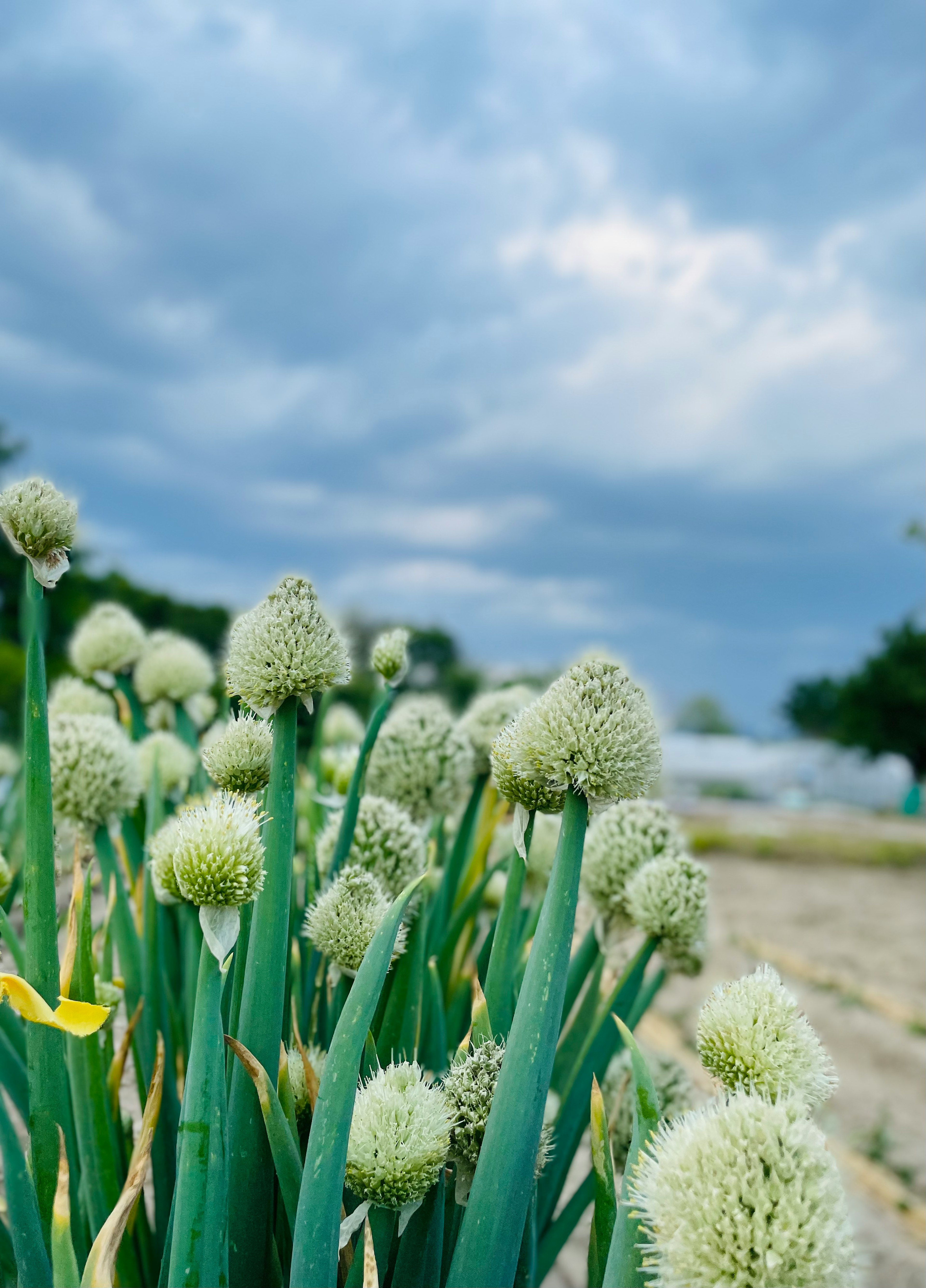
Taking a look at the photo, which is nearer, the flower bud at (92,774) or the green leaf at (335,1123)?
the green leaf at (335,1123)

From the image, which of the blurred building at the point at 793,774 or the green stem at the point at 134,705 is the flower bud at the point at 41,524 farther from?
the blurred building at the point at 793,774

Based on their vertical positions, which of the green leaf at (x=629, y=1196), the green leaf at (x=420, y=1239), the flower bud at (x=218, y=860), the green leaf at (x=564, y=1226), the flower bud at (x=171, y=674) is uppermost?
the flower bud at (x=171, y=674)

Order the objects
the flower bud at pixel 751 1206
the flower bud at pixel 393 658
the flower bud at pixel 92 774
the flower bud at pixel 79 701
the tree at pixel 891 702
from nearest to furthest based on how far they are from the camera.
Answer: the flower bud at pixel 751 1206 < the flower bud at pixel 393 658 < the flower bud at pixel 92 774 < the flower bud at pixel 79 701 < the tree at pixel 891 702

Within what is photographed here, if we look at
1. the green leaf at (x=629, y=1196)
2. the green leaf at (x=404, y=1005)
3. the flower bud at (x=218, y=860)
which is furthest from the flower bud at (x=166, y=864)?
the green leaf at (x=629, y=1196)

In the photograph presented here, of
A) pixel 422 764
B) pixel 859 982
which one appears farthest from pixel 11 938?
pixel 859 982

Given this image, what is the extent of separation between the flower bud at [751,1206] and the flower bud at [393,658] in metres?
0.53

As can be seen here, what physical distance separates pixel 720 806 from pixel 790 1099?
2777 centimetres

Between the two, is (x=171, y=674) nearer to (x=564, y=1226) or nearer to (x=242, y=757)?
(x=242, y=757)

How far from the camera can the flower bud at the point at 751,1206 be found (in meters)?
0.54

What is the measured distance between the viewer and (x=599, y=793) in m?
0.69

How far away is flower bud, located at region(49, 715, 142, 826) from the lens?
1117 mm

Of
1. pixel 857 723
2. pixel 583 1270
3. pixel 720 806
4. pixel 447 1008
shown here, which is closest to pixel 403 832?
pixel 447 1008

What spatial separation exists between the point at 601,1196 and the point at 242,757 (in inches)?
19.2

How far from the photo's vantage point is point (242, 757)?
0.80 meters
